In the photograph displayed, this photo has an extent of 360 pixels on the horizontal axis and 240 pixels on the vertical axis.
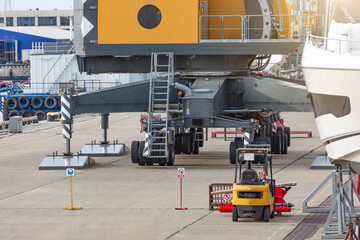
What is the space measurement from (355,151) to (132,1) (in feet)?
51.7

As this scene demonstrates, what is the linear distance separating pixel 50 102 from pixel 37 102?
1251 mm

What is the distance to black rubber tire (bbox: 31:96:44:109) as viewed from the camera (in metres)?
70.2

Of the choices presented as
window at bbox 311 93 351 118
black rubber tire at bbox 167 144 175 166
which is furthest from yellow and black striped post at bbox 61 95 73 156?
window at bbox 311 93 351 118

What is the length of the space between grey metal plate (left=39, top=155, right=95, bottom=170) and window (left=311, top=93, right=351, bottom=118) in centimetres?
1436

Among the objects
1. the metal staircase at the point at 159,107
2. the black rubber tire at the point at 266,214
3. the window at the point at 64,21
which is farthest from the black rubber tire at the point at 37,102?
the window at the point at 64,21

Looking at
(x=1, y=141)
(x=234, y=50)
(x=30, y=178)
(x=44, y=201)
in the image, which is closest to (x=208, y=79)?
(x=234, y=50)

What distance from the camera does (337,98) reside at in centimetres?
1619

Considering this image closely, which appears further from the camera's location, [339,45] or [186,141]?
[186,141]

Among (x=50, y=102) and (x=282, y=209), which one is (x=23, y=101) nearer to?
(x=50, y=102)

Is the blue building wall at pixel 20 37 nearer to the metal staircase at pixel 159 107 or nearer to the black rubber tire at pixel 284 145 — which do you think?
the black rubber tire at pixel 284 145

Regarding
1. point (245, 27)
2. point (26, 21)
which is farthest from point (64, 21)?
point (245, 27)

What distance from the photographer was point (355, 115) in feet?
51.9

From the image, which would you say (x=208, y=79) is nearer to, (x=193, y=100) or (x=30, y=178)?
(x=193, y=100)

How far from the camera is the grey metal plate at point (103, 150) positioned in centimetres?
3447
